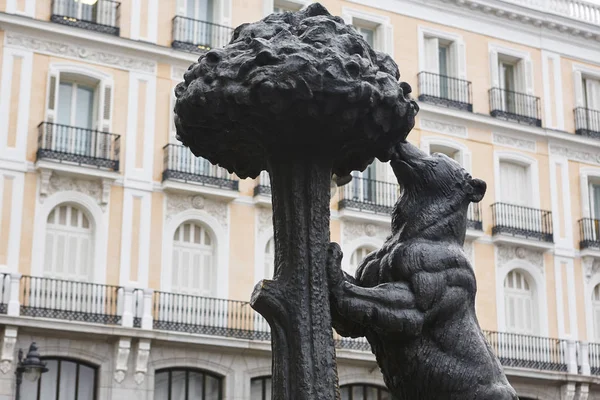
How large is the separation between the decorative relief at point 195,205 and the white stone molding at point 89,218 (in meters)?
1.47

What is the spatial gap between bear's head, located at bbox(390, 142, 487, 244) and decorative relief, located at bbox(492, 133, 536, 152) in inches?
933

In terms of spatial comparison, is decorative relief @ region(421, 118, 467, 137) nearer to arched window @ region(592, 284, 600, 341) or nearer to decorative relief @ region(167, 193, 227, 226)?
arched window @ region(592, 284, 600, 341)

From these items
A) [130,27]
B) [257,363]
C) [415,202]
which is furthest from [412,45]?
[415,202]

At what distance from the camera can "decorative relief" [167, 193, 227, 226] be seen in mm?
23219

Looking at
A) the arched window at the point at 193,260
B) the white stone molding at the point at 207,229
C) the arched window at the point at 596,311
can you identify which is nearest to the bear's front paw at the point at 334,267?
the white stone molding at the point at 207,229

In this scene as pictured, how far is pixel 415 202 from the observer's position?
429cm

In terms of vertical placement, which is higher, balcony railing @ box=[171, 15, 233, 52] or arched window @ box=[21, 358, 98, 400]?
balcony railing @ box=[171, 15, 233, 52]

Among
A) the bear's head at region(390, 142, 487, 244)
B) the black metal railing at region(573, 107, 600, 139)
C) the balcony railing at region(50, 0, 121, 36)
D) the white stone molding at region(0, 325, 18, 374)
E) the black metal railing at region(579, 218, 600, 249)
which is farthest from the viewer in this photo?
the black metal railing at region(573, 107, 600, 139)

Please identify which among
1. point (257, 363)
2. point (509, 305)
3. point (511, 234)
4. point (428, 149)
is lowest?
point (257, 363)

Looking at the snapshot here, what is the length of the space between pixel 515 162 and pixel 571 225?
2165 mm

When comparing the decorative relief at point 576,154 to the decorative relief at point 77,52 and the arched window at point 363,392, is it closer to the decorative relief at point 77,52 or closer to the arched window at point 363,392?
the arched window at point 363,392

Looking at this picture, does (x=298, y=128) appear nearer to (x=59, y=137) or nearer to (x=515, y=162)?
(x=59, y=137)

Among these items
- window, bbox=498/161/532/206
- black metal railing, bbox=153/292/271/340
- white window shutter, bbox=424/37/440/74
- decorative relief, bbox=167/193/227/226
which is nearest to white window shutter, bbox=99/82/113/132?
decorative relief, bbox=167/193/227/226

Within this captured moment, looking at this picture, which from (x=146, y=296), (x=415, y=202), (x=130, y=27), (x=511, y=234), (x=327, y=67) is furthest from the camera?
(x=511, y=234)
